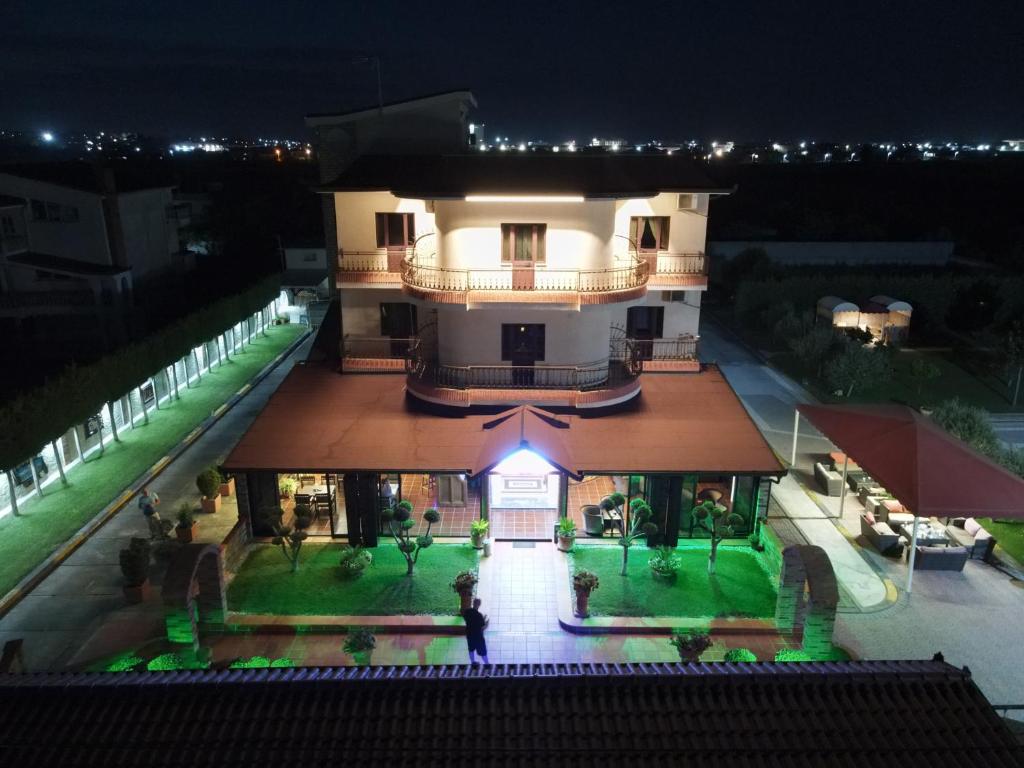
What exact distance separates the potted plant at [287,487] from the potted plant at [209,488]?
2018 mm

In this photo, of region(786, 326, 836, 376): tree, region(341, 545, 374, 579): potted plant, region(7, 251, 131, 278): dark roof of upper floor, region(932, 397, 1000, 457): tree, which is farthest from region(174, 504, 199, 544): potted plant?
region(786, 326, 836, 376): tree

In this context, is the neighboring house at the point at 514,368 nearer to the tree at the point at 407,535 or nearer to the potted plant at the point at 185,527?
the tree at the point at 407,535

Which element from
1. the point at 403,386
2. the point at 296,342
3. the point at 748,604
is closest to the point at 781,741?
the point at 748,604

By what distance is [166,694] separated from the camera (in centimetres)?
793

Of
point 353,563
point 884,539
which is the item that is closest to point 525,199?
point 353,563

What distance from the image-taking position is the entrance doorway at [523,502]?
67.4 feet

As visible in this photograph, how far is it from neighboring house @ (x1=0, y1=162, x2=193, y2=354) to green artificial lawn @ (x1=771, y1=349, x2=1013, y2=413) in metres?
41.8

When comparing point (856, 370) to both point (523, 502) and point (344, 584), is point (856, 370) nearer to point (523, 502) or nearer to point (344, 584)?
point (523, 502)

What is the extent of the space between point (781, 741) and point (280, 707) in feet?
18.8

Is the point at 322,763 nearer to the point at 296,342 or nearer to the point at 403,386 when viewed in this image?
the point at 403,386

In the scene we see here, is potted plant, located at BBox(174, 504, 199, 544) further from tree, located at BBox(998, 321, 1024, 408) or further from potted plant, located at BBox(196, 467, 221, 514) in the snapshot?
tree, located at BBox(998, 321, 1024, 408)

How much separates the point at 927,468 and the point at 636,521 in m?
8.02

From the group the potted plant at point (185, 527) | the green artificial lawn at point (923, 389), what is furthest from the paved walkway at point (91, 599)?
the green artificial lawn at point (923, 389)

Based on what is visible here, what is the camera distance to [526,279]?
71.5 ft
